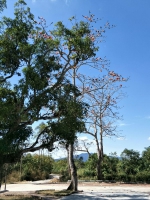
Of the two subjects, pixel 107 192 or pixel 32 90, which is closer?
pixel 32 90

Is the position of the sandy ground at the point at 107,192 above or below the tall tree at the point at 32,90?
A: below

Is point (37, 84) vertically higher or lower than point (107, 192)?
higher

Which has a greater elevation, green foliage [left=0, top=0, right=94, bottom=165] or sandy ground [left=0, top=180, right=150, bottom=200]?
green foliage [left=0, top=0, right=94, bottom=165]

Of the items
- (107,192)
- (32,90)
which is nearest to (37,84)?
(32,90)

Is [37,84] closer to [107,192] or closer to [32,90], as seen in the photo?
[32,90]

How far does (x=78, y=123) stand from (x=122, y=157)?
1187 centimetres

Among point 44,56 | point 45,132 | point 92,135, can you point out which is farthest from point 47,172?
point 44,56

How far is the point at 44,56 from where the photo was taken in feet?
28.4

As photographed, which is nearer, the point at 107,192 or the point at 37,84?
the point at 37,84

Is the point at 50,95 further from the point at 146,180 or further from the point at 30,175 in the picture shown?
the point at 30,175

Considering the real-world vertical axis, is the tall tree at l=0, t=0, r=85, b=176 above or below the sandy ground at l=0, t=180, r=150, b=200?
above

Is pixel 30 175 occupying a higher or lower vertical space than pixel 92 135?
lower

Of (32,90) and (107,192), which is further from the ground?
(32,90)

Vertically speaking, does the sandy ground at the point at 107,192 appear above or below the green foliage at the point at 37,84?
below
